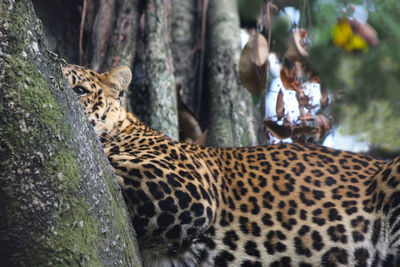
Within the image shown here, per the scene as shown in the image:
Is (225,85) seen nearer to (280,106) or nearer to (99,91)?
(280,106)

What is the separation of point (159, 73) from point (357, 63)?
2.83 meters

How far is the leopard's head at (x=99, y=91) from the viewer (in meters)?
5.16

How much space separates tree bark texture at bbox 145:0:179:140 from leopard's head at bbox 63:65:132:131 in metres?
1.15

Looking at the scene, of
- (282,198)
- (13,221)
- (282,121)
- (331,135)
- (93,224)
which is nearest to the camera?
(13,221)

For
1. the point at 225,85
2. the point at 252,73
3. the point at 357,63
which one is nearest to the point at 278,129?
the point at 252,73

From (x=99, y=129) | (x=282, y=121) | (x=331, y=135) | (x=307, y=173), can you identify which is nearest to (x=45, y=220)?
(x=99, y=129)

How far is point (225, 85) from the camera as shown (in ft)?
24.7

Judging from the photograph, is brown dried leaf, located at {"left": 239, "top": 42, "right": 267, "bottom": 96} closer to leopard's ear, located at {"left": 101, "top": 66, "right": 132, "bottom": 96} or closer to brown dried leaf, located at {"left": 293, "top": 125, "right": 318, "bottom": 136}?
brown dried leaf, located at {"left": 293, "top": 125, "right": 318, "bottom": 136}

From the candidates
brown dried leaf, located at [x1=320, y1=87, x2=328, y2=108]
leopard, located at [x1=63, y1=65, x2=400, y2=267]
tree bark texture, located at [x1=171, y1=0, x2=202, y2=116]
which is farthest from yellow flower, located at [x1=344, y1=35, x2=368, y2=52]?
leopard, located at [x1=63, y1=65, x2=400, y2=267]

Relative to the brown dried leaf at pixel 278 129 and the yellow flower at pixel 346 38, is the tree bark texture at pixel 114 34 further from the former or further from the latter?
the yellow flower at pixel 346 38

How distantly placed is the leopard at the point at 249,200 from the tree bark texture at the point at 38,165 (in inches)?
45.7

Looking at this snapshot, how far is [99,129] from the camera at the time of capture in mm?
5168

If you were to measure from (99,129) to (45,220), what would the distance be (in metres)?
2.34

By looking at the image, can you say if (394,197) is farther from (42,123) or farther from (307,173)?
(42,123)
